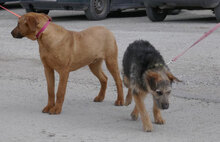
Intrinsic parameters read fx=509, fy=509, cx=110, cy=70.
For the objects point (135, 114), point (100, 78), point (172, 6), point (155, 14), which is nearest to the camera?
point (135, 114)

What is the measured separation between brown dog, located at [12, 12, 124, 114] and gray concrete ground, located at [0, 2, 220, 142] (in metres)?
0.34

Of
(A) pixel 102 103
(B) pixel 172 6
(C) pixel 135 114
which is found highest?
(C) pixel 135 114

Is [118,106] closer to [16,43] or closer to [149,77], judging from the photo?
[149,77]

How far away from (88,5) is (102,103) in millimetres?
8295

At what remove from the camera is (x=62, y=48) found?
6.37m

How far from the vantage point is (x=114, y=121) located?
239 inches

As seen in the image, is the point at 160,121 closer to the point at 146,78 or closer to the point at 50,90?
the point at 146,78

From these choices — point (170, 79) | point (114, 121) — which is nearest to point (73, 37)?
point (114, 121)

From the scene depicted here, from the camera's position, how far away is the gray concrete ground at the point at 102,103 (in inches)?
216

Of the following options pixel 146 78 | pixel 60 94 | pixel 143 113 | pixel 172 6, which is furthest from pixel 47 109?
pixel 172 6

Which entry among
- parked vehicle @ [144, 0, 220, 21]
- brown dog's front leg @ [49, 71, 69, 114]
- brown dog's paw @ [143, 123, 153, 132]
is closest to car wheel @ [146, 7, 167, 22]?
parked vehicle @ [144, 0, 220, 21]

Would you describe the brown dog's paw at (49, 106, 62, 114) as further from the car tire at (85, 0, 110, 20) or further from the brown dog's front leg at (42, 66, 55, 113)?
the car tire at (85, 0, 110, 20)

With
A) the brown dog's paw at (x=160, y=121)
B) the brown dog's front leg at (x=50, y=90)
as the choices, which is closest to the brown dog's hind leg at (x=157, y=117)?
the brown dog's paw at (x=160, y=121)

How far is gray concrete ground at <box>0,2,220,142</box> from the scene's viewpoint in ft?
18.0
